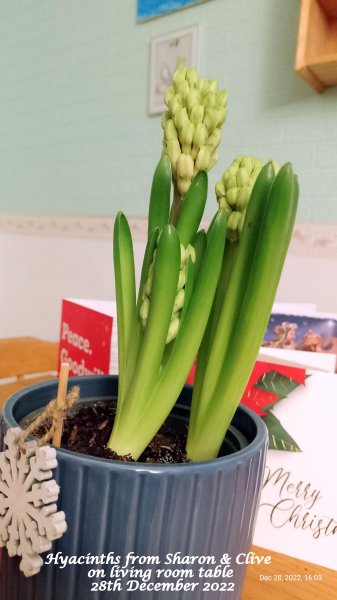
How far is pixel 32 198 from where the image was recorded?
65.9 inches

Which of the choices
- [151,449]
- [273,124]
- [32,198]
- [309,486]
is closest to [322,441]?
[309,486]

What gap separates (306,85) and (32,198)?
103cm

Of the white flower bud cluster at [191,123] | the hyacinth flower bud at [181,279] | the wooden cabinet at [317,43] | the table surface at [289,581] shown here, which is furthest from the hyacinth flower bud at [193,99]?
the wooden cabinet at [317,43]

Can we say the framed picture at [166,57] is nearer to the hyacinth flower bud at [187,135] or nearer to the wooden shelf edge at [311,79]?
the wooden shelf edge at [311,79]

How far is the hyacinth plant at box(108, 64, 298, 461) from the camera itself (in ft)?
0.86

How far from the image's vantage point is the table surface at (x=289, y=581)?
353 mm

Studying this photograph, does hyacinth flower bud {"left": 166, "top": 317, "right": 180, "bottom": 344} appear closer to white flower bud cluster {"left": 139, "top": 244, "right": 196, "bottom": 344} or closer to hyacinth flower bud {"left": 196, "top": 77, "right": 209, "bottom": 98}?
white flower bud cluster {"left": 139, "top": 244, "right": 196, "bottom": 344}

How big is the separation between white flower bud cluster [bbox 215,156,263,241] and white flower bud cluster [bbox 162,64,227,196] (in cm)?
2

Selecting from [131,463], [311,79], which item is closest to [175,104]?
[131,463]

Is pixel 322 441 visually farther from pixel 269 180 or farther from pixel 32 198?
pixel 32 198

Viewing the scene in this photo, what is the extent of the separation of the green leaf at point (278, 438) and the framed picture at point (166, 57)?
1039 mm

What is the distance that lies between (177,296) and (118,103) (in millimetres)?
1255

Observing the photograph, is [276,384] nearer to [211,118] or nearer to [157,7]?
[211,118]

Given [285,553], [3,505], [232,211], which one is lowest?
[285,553]
